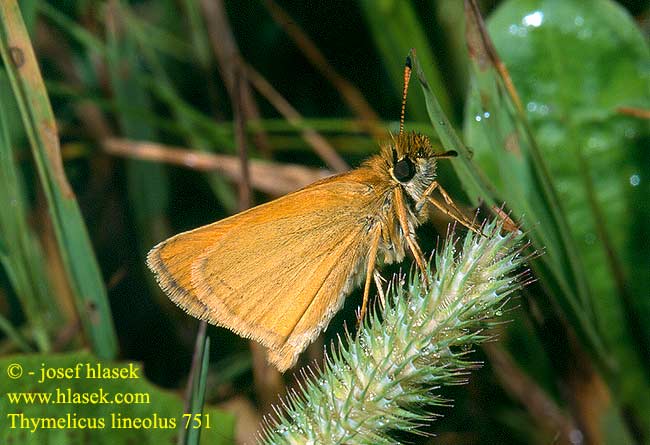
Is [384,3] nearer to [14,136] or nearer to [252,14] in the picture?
[252,14]

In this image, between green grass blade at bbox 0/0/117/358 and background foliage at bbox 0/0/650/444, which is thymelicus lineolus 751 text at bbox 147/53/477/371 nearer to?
background foliage at bbox 0/0/650/444

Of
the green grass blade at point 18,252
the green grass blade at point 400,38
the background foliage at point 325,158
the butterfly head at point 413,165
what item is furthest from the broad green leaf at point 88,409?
the green grass blade at point 400,38

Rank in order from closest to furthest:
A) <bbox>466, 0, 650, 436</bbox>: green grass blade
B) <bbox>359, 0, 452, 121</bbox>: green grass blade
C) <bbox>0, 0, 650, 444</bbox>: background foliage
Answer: <bbox>0, 0, 650, 444</bbox>: background foliage < <bbox>466, 0, 650, 436</bbox>: green grass blade < <bbox>359, 0, 452, 121</bbox>: green grass blade

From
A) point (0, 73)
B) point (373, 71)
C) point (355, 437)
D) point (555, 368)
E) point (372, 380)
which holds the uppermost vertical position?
point (0, 73)

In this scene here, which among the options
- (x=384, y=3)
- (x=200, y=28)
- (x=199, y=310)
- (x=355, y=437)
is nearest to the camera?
(x=355, y=437)

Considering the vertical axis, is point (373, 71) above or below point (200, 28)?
below

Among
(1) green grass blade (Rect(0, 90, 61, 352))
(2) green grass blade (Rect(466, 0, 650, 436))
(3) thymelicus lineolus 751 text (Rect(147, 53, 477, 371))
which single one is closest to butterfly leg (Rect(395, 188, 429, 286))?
(3) thymelicus lineolus 751 text (Rect(147, 53, 477, 371))

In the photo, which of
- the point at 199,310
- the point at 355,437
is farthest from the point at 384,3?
the point at 355,437
